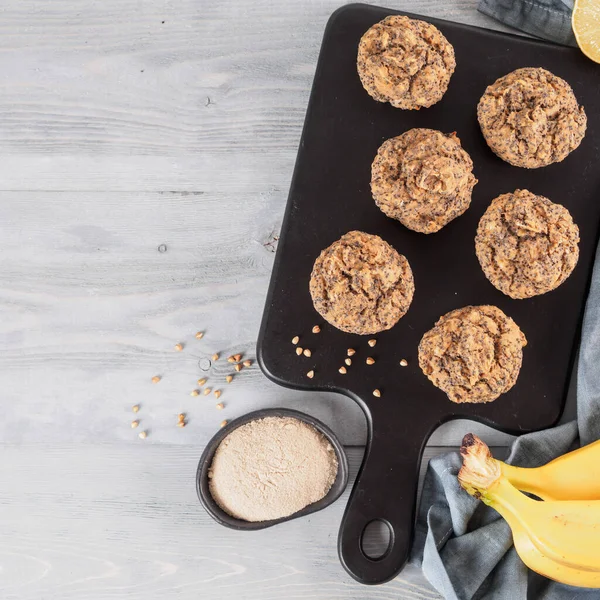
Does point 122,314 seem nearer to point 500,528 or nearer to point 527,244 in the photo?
point 527,244

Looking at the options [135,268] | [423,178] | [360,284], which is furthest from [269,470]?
[423,178]

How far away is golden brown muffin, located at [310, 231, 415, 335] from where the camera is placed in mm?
2547

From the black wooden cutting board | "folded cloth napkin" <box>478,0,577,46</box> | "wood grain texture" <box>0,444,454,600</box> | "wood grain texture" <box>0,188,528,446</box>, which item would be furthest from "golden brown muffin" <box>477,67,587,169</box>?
"wood grain texture" <box>0,444,454,600</box>

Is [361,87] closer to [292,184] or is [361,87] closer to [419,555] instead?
[292,184]

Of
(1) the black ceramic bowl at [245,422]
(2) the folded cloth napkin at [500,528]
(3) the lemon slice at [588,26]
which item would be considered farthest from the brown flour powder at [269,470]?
(3) the lemon slice at [588,26]

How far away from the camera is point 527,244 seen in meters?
2.56

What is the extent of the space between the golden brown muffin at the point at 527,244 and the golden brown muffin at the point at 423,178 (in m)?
0.18

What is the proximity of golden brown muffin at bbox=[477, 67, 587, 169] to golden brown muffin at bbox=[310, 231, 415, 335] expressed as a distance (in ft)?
2.28

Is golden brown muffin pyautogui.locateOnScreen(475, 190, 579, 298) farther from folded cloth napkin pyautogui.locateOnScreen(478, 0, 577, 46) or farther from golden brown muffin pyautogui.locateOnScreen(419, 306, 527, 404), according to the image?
folded cloth napkin pyautogui.locateOnScreen(478, 0, 577, 46)

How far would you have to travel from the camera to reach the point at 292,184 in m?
2.78

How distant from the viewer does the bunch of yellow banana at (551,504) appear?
2.28m

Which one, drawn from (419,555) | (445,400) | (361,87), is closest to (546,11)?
(361,87)

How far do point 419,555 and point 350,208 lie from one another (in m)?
1.61

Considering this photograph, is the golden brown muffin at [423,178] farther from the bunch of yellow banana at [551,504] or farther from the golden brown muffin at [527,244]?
the bunch of yellow banana at [551,504]
